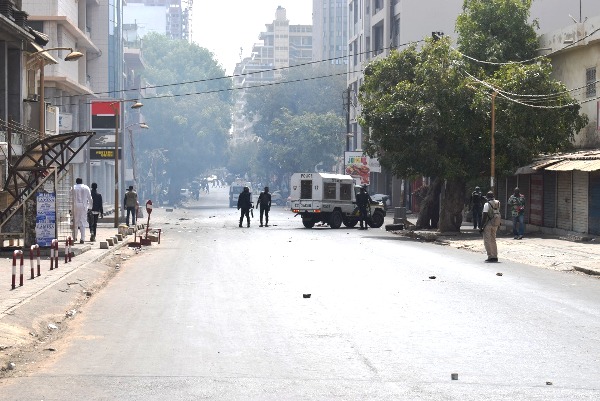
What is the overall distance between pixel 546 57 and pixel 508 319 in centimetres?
3245

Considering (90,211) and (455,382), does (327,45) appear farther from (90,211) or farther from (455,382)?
(455,382)

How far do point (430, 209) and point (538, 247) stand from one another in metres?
13.7

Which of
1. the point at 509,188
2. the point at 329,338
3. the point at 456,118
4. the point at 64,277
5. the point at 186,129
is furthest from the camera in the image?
the point at 186,129

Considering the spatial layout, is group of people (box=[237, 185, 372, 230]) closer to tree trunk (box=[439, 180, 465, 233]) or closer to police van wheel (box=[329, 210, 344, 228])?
police van wheel (box=[329, 210, 344, 228])

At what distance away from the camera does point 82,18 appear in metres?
66.7

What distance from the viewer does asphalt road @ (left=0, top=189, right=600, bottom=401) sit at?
29.5 ft

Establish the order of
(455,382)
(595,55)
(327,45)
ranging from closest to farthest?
1. (455,382)
2. (595,55)
3. (327,45)

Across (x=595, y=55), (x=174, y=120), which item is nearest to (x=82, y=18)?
(x=595, y=55)

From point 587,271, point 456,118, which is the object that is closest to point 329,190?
point 456,118

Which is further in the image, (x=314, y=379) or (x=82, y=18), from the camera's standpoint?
(x=82, y=18)

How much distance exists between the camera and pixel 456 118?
4066cm

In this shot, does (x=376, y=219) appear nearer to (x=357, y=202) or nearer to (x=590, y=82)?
(x=357, y=202)

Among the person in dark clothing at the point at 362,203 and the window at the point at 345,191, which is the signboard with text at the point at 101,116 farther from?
the person in dark clothing at the point at 362,203

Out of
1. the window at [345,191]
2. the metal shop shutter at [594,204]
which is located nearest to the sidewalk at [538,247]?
the metal shop shutter at [594,204]
